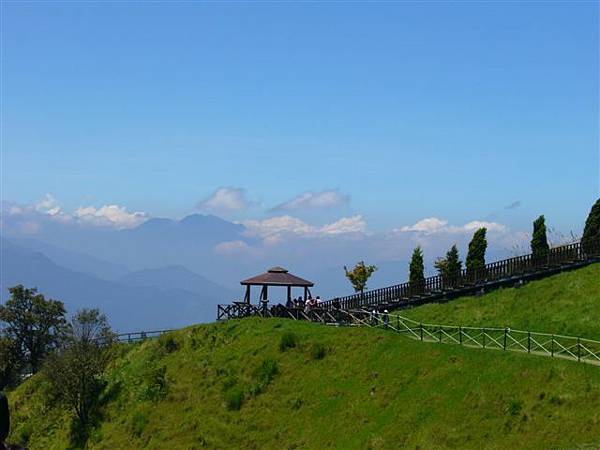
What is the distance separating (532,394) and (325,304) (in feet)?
88.4

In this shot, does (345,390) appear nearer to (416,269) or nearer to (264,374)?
(264,374)

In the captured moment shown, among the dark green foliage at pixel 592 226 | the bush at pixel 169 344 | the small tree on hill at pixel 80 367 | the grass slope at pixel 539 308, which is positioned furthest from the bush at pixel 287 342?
the dark green foliage at pixel 592 226

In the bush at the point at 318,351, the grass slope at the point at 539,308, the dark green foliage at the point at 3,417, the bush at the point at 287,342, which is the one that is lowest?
the dark green foliage at the point at 3,417

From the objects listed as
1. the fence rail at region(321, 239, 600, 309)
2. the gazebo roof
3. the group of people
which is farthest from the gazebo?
the fence rail at region(321, 239, 600, 309)

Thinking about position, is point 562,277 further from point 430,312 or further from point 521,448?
point 521,448

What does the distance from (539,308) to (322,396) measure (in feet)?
50.9

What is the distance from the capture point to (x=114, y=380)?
56156mm

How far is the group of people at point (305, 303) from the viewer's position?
56.1 m

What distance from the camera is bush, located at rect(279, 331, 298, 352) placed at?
48406 mm

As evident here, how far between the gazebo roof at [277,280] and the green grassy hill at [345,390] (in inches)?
137

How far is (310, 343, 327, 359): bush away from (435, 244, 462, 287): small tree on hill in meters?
15.6

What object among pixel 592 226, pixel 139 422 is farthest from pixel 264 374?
pixel 592 226

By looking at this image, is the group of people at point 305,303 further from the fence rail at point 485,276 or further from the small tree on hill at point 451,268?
the small tree on hill at point 451,268

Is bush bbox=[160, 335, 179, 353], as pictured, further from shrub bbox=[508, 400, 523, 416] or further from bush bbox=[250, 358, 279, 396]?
shrub bbox=[508, 400, 523, 416]
